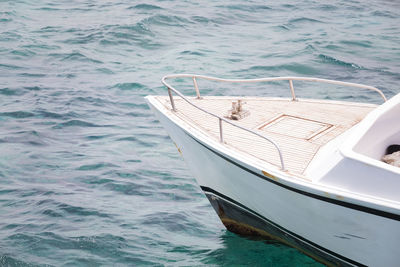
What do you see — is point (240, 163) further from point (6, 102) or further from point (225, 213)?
point (6, 102)

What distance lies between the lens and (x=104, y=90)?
13.9m

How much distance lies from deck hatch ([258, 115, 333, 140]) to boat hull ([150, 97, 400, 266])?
94 cm

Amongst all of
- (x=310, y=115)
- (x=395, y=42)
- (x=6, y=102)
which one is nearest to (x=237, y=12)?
(x=395, y=42)

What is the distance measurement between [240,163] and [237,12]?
1577cm

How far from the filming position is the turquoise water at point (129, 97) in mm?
7637

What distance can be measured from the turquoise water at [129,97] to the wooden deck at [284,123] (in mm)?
1485

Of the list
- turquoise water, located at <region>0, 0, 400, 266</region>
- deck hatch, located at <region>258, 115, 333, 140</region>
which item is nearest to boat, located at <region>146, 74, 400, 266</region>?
deck hatch, located at <region>258, 115, 333, 140</region>

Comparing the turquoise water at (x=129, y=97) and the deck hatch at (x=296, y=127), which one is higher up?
the deck hatch at (x=296, y=127)

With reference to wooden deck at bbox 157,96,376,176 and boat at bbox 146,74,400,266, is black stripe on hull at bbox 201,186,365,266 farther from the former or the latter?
wooden deck at bbox 157,96,376,176

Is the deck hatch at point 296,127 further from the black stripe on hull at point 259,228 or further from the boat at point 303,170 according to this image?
the black stripe on hull at point 259,228

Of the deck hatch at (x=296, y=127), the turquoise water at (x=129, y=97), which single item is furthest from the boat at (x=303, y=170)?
the turquoise water at (x=129, y=97)

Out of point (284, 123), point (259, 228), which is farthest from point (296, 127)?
point (259, 228)

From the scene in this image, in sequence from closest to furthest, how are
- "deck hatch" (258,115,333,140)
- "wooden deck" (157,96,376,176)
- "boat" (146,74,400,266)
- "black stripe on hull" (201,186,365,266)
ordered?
"boat" (146,74,400,266)
"black stripe on hull" (201,186,365,266)
"wooden deck" (157,96,376,176)
"deck hatch" (258,115,333,140)

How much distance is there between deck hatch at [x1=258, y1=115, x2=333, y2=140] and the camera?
7277 millimetres
